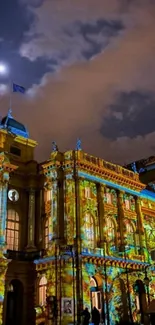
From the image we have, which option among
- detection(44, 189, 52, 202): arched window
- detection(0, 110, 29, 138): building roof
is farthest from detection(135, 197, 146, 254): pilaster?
detection(0, 110, 29, 138): building roof

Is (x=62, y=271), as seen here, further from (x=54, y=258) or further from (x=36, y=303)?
(x=36, y=303)

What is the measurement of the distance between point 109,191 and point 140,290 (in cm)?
1110

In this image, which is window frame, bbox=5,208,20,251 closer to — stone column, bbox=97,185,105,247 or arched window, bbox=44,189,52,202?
arched window, bbox=44,189,52,202

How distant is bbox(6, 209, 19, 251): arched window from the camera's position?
38594 mm

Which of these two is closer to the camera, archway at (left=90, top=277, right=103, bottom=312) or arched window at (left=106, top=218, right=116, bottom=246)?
archway at (left=90, top=277, right=103, bottom=312)

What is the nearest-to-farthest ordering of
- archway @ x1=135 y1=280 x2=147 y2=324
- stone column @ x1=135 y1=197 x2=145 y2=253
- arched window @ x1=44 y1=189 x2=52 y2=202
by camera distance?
arched window @ x1=44 y1=189 x2=52 y2=202, archway @ x1=135 y1=280 x2=147 y2=324, stone column @ x1=135 y1=197 x2=145 y2=253

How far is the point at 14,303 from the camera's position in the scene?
123 ft

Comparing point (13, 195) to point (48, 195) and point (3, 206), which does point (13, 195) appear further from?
point (48, 195)

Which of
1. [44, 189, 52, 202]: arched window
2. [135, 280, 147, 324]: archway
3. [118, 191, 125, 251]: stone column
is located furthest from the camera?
[118, 191, 125, 251]: stone column

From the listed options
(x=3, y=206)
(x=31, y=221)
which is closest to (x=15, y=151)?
(x=3, y=206)

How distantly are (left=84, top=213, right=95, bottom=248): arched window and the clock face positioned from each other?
7.58 m

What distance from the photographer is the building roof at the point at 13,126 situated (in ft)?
145

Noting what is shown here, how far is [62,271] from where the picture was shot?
114ft

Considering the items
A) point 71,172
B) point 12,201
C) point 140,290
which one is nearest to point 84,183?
point 71,172
